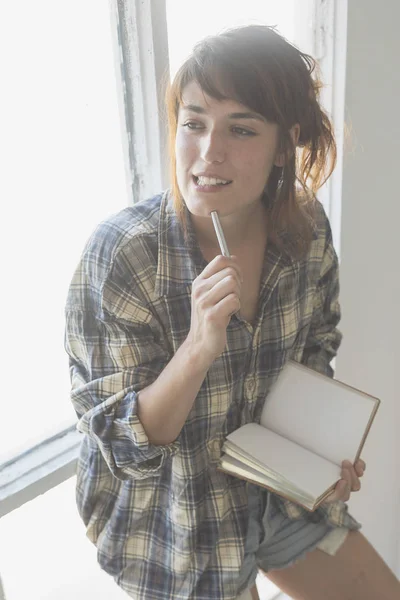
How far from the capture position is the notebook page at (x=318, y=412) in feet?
2.94

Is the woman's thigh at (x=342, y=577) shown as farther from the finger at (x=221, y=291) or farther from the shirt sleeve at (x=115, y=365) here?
the finger at (x=221, y=291)

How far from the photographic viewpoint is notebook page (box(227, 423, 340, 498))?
2.80 feet

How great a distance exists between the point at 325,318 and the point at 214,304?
0.43 meters

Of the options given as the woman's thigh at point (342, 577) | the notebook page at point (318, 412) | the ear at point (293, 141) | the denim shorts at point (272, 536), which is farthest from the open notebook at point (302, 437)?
the ear at point (293, 141)

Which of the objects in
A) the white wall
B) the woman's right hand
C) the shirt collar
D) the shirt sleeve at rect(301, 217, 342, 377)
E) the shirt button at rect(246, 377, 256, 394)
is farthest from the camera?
the white wall

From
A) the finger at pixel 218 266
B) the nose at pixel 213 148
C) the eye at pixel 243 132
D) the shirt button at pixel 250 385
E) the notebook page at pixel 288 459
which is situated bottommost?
the notebook page at pixel 288 459

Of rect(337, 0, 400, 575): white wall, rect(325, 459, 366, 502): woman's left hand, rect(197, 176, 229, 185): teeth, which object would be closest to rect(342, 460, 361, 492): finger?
rect(325, 459, 366, 502): woman's left hand

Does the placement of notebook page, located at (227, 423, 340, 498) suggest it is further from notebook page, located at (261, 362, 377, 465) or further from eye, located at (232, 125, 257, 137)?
eye, located at (232, 125, 257, 137)

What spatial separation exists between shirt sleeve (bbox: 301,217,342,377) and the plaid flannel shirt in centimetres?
4

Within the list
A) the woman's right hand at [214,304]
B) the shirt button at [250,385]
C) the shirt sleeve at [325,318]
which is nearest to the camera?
the woman's right hand at [214,304]

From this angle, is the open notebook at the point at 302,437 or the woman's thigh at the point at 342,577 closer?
the open notebook at the point at 302,437

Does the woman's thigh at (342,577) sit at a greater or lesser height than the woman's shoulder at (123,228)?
lesser

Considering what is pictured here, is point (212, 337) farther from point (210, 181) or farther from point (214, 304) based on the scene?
point (210, 181)

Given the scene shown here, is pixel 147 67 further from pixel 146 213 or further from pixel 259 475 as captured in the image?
pixel 259 475
